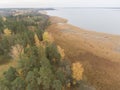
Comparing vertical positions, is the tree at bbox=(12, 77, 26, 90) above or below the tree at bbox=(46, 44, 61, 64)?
below

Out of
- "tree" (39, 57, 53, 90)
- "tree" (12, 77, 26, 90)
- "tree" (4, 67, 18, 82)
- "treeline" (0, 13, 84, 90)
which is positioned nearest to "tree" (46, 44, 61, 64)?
"treeline" (0, 13, 84, 90)

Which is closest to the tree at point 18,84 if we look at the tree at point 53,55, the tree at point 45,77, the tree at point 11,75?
the tree at point 11,75

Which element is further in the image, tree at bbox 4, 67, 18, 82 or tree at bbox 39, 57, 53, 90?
tree at bbox 4, 67, 18, 82

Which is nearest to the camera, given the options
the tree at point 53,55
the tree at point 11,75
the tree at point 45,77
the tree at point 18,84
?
the tree at point 18,84

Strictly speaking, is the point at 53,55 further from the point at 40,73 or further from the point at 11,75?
the point at 11,75

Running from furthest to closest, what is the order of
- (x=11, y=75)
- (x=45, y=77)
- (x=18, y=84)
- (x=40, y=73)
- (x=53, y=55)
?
(x=53, y=55) → (x=11, y=75) → (x=40, y=73) → (x=45, y=77) → (x=18, y=84)

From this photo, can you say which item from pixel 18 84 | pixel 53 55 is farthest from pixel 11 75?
pixel 53 55

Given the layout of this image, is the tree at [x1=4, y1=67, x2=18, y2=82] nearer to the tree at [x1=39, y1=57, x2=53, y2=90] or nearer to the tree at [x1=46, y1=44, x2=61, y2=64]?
the tree at [x1=39, y1=57, x2=53, y2=90]

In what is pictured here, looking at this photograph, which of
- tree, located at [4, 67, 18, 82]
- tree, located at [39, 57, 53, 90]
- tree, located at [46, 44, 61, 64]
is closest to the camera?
tree, located at [39, 57, 53, 90]

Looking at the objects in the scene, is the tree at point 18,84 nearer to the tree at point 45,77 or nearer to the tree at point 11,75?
the tree at point 11,75

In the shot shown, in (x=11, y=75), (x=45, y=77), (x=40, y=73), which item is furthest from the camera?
(x=11, y=75)

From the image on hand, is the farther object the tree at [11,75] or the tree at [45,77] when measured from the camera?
the tree at [11,75]

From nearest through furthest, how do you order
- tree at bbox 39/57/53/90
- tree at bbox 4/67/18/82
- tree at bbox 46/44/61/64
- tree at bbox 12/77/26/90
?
tree at bbox 12/77/26/90 < tree at bbox 39/57/53/90 < tree at bbox 4/67/18/82 < tree at bbox 46/44/61/64
